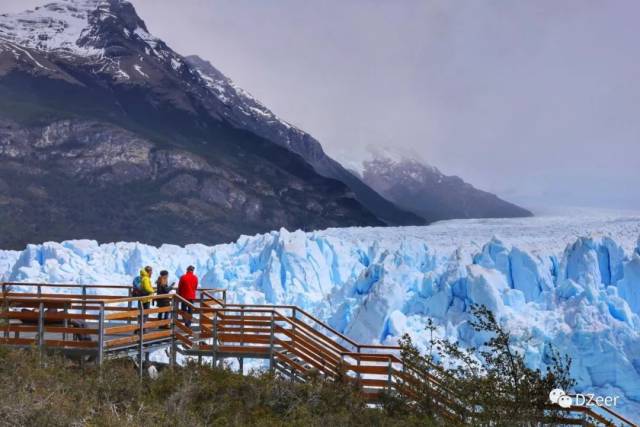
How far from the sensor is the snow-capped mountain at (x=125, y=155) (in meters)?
82.3

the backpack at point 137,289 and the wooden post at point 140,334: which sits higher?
the backpack at point 137,289

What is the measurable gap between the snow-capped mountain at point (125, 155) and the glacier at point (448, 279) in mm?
45024

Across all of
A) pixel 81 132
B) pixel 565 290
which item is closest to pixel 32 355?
pixel 565 290

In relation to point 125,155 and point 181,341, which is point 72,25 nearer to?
point 125,155

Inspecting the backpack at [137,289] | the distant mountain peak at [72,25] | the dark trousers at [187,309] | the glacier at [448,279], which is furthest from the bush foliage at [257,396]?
the distant mountain peak at [72,25]

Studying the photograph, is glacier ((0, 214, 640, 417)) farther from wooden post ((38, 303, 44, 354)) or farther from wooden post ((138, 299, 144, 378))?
wooden post ((38, 303, 44, 354))

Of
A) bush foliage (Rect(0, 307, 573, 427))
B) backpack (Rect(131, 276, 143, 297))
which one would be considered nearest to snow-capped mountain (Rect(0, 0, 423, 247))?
backpack (Rect(131, 276, 143, 297))

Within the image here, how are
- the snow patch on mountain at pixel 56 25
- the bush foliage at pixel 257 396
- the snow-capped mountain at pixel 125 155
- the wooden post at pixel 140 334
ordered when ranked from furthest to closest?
the snow patch on mountain at pixel 56 25 < the snow-capped mountain at pixel 125 155 < the wooden post at pixel 140 334 < the bush foliage at pixel 257 396

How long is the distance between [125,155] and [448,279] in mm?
76655

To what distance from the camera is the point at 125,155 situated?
92.1 m

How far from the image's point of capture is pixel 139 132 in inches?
3839

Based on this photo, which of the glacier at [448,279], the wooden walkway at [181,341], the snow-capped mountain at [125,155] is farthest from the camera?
the snow-capped mountain at [125,155]

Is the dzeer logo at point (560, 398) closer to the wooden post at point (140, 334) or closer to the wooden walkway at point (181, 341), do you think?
the wooden walkway at point (181, 341)

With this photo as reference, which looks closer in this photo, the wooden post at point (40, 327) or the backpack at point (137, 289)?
the wooden post at point (40, 327)
